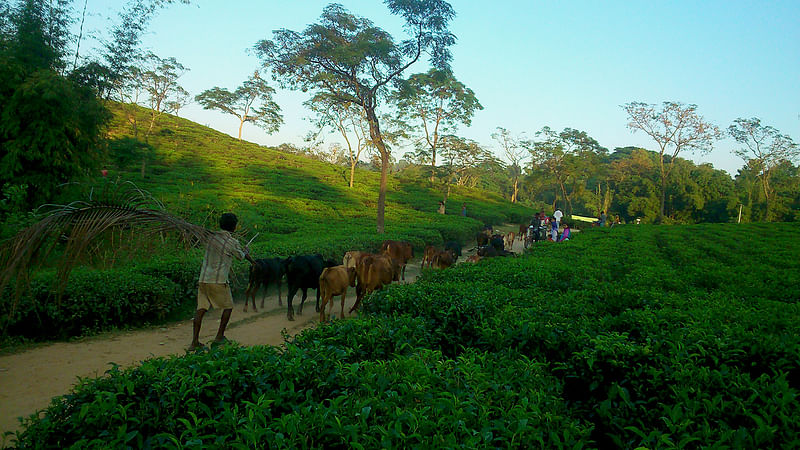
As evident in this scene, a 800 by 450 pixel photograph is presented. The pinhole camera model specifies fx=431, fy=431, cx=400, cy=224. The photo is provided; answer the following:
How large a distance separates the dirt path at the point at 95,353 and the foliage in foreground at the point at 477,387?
115 centimetres

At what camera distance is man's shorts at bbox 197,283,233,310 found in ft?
18.2

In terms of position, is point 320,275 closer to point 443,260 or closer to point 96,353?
point 96,353

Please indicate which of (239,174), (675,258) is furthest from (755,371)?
(239,174)

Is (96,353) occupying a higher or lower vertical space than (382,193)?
lower

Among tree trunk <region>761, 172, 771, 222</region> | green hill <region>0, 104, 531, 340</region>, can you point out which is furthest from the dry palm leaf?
tree trunk <region>761, 172, 771, 222</region>

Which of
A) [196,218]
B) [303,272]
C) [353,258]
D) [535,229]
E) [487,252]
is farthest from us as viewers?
[535,229]

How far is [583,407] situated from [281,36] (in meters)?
17.7

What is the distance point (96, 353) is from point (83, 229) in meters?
3.73

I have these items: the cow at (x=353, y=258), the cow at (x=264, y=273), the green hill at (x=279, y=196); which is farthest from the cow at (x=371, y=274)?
the green hill at (x=279, y=196)

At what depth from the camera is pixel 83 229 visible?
105 inches

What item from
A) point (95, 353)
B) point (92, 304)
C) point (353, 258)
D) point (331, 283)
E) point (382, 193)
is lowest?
point (95, 353)

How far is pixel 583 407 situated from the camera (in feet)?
10.9

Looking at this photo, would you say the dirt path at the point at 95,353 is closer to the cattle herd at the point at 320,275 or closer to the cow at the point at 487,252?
the cattle herd at the point at 320,275

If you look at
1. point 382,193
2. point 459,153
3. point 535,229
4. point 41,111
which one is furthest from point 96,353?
point 459,153
